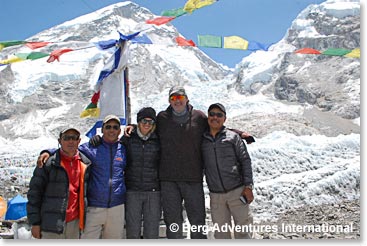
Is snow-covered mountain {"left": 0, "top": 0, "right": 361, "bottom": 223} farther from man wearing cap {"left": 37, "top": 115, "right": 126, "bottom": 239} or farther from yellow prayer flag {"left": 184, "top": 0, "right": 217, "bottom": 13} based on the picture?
Result: man wearing cap {"left": 37, "top": 115, "right": 126, "bottom": 239}

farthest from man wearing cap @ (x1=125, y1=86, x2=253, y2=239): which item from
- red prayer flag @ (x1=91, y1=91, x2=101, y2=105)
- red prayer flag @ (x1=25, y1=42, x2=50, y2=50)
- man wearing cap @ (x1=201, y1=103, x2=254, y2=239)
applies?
red prayer flag @ (x1=25, y1=42, x2=50, y2=50)

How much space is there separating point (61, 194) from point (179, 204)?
988 mm

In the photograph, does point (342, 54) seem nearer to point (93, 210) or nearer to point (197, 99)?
point (93, 210)

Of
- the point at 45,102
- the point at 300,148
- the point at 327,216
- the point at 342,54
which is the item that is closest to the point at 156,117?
the point at 342,54

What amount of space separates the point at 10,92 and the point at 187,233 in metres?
101

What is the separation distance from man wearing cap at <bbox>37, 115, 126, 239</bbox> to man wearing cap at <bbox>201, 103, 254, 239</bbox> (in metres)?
0.76

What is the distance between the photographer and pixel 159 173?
Result: 357 cm

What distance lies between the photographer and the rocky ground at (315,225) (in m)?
3.92

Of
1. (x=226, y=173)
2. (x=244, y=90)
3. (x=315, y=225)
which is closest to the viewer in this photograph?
(x=226, y=173)

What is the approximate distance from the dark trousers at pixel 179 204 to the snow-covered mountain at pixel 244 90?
2026 centimetres

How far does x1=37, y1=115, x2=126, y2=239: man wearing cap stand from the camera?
3.42 metres

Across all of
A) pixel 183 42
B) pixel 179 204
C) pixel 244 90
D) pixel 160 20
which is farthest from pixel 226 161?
pixel 244 90

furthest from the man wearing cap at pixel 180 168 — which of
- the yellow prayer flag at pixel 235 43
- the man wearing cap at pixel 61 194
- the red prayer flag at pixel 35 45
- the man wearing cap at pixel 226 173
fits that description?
the red prayer flag at pixel 35 45

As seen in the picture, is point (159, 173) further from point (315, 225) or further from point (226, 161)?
point (315, 225)
